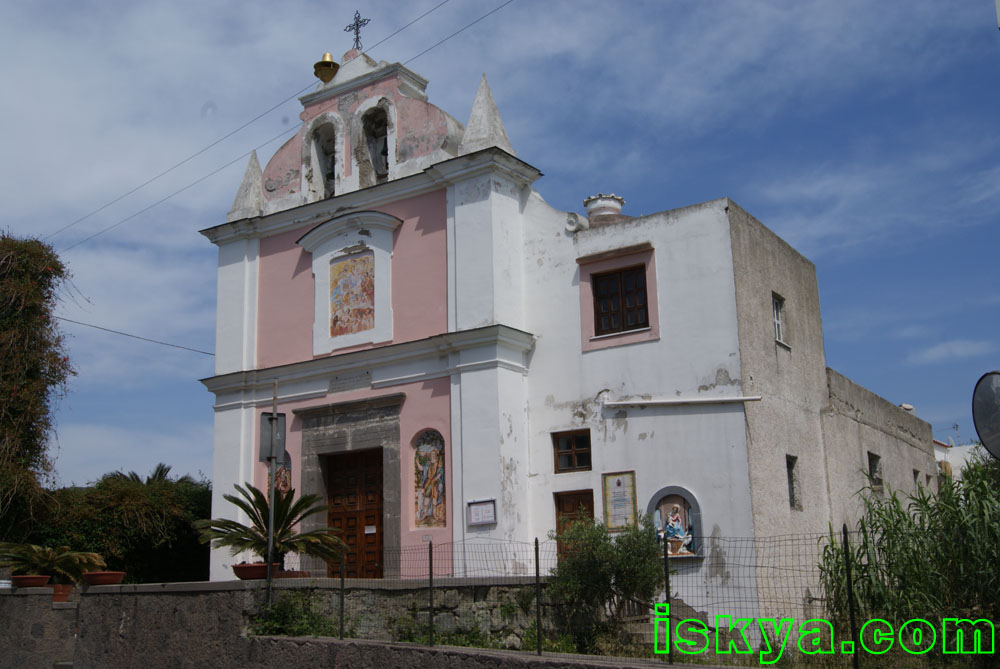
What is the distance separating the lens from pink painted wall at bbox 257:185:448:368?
18.5 metres

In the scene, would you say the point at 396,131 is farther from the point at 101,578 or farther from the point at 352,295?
the point at 101,578

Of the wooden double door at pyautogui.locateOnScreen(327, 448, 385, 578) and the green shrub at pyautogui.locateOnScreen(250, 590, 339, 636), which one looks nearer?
the green shrub at pyautogui.locateOnScreen(250, 590, 339, 636)

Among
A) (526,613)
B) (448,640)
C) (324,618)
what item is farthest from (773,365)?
(324,618)

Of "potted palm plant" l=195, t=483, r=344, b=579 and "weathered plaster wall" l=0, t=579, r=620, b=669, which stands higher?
"potted palm plant" l=195, t=483, r=344, b=579

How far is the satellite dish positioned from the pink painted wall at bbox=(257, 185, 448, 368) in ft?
38.1

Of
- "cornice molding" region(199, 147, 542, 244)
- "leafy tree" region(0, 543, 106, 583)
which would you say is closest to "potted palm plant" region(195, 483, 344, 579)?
"leafy tree" region(0, 543, 106, 583)

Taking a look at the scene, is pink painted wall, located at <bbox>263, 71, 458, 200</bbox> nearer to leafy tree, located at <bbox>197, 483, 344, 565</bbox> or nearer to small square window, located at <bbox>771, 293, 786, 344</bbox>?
small square window, located at <bbox>771, 293, 786, 344</bbox>

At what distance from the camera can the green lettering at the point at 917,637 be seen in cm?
1164

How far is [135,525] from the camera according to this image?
2131 cm

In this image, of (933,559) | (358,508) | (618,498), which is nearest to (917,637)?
(933,559)

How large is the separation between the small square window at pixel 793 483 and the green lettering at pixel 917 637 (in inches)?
159

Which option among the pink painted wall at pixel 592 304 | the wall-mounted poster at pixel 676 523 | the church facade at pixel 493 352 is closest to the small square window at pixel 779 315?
the church facade at pixel 493 352

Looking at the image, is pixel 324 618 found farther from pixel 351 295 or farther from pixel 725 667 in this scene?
pixel 351 295

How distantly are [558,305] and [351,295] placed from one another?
4239 mm
